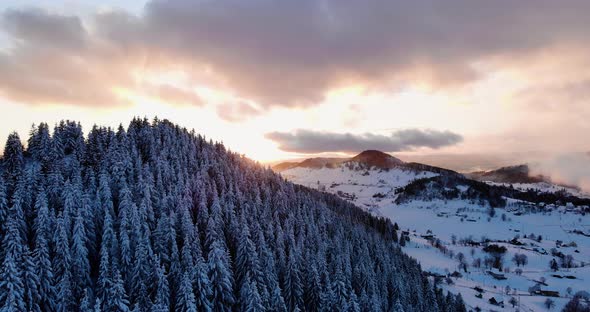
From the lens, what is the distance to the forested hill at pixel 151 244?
61656mm

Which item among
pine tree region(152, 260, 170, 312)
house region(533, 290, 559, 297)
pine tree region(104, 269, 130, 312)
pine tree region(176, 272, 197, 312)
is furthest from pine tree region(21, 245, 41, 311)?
house region(533, 290, 559, 297)

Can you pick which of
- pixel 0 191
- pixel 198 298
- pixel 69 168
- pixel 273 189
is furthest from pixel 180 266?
pixel 273 189

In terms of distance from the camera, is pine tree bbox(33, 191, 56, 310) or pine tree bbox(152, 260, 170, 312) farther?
pine tree bbox(152, 260, 170, 312)

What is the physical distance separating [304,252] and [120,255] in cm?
4658

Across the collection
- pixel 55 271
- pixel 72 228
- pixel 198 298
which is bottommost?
pixel 198 298

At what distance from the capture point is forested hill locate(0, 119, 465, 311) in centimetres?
6166

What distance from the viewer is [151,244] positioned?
83.1 meters

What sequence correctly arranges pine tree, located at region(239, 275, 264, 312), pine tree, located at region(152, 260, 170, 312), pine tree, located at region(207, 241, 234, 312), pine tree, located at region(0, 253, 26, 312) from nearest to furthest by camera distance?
pine tree, located at region(0, 253, 26, 312)
pine tree, located at region(152, 260, 170, 312)
pine tree, located at region(239, 275, 264, 312)
pine tree, located at region(207, 241, 234, 312)

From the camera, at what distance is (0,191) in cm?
7156

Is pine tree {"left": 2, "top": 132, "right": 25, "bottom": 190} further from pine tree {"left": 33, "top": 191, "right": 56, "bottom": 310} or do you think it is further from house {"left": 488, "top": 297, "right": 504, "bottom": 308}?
house {"left": 488, "top": 297, "right": 504, "bottom": 308}

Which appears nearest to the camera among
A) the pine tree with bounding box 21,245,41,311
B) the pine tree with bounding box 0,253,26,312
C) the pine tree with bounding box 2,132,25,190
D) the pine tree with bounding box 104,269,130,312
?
the pine tree with bounding box 0,253,26,312

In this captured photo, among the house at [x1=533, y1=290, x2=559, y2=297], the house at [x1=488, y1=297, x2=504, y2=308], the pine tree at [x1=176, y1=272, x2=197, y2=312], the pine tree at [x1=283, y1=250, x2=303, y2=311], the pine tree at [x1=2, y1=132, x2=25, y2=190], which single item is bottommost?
the house at [x1=533, y1=290, x2=559, y2=297]

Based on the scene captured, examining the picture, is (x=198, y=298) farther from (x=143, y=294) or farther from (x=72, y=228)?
(x=72, y=228)

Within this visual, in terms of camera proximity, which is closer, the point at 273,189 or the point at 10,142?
the point at 10,142
